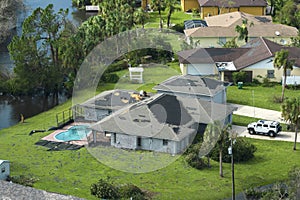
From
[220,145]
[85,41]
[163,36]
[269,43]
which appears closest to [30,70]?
[85,41]

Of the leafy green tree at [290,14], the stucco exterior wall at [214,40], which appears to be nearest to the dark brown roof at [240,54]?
the stucco exterior wall at [214,40]

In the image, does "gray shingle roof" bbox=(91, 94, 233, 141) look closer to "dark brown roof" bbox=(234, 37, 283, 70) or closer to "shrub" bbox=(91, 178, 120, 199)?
"shrub" bbox=(91, 178, 120, 199)

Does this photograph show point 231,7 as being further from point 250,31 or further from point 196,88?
point 196,88

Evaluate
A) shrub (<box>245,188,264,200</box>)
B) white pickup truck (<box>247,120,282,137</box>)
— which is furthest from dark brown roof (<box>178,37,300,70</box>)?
shrub (<box>245,188,264,200</box>)

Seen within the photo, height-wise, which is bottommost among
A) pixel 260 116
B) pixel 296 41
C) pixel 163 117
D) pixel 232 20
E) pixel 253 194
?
pixel 253 194

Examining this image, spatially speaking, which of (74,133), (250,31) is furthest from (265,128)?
(250,31)
